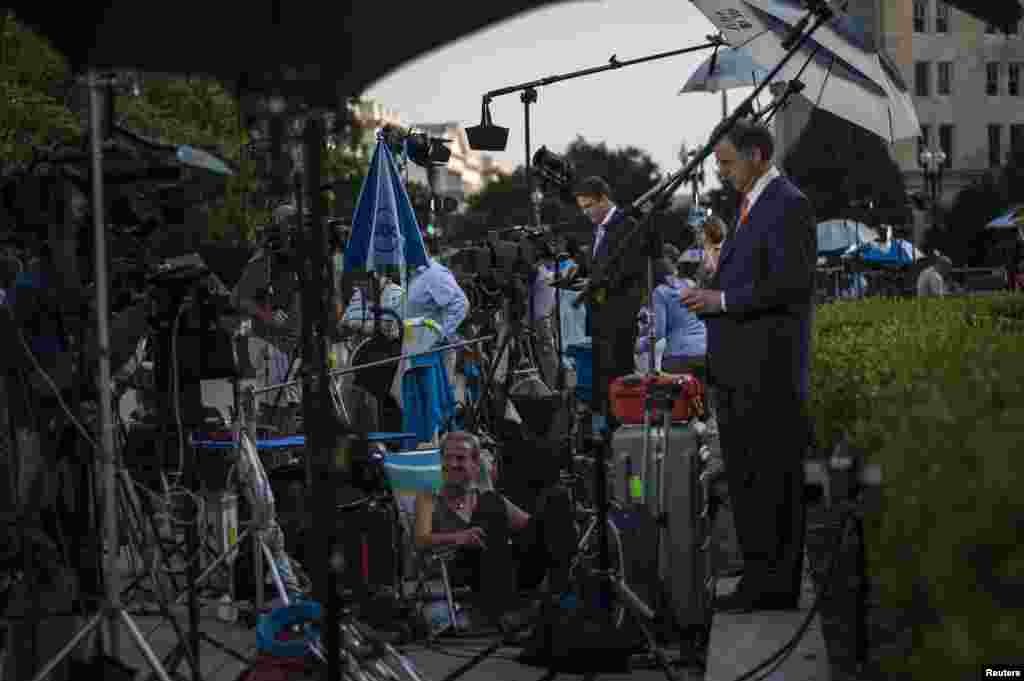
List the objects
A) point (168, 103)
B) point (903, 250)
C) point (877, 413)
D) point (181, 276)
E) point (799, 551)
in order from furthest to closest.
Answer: point (168, 103)
point (903, 250)
point (799, 551)
point (181, 276)
point (877, 413)

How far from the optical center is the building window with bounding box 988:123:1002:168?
324 feet

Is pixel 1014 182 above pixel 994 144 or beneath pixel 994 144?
beneath

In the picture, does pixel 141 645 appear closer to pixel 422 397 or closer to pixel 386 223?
pixel 422 397

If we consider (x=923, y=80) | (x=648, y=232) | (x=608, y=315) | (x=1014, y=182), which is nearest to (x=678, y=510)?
(x=648, y=232)

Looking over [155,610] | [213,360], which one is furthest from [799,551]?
[155,610]

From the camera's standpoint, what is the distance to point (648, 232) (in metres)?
7.90

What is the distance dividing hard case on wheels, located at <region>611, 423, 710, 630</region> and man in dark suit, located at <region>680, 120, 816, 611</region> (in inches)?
23.8

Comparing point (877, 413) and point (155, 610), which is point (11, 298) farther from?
point (877, 413)

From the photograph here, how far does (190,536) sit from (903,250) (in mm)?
37244

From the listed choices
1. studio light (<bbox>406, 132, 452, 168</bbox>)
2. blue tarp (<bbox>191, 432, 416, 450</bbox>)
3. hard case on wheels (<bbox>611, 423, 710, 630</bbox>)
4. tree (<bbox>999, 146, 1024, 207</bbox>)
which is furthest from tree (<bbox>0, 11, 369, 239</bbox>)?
tree (<bbox>999, 146, 1024, 207</bbox>)

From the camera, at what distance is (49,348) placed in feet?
24.0

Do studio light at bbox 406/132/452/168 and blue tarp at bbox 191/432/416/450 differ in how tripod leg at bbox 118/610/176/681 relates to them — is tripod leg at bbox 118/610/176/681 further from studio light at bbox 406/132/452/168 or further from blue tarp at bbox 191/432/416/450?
studio light at bbox 406/132/452/168

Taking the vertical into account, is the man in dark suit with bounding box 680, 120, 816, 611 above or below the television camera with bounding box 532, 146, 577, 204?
below

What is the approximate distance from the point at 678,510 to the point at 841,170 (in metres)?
69.9
